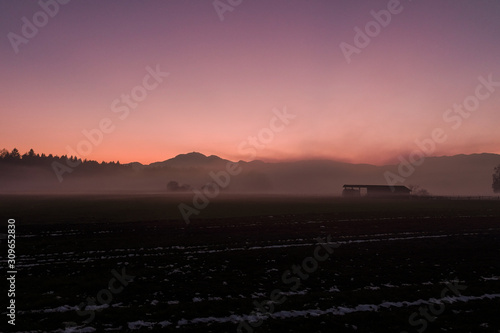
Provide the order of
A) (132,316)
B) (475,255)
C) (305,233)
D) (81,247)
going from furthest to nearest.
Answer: (305,233) → (81,247) → (475,255) → (132,316)

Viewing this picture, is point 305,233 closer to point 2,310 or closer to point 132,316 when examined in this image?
point 132,316

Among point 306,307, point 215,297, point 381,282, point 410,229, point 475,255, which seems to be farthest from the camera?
point 410,229

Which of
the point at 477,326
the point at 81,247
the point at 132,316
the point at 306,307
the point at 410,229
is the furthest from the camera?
the point at 410,229

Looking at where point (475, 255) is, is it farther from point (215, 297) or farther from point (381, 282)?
point (215, 297)

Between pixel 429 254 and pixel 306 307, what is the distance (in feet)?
38.0

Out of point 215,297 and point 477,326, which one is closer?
point 477,326

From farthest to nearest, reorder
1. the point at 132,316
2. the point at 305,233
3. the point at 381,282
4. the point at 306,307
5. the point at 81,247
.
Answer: the point at 305,233
the point at 81,247
the point at 381,282
the point at 306,307
the point at 132,316

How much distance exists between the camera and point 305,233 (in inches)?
989

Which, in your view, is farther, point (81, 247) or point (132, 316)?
point (81, 247)

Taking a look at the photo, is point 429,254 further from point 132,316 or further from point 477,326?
point 132,316

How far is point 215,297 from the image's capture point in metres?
10.5

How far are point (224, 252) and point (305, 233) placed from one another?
31.7 ft

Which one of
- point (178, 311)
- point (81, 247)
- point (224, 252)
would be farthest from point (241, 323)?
Answer: point (81, 247)

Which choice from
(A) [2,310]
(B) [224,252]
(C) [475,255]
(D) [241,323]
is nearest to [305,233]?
(B) [224,252]
